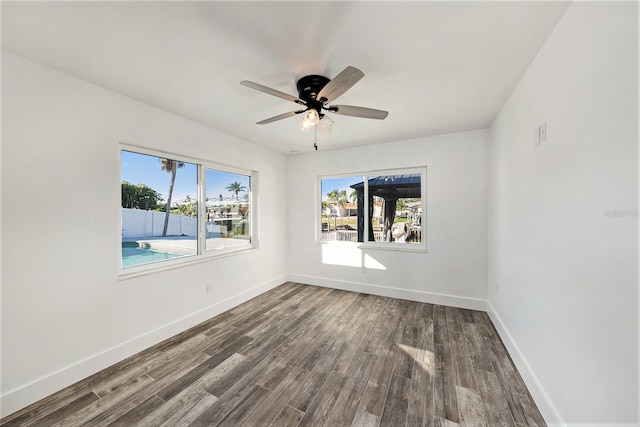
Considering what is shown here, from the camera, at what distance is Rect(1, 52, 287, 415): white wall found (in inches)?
65.4

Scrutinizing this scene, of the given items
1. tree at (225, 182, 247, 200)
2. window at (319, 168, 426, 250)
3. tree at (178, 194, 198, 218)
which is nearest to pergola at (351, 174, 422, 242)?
window at (319, 168, 426, 250)

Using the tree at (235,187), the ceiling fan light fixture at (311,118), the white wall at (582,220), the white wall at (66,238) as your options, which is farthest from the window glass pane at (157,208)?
the white wall at (582,220)

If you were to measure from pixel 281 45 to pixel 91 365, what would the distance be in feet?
9.67

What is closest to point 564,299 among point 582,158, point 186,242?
point 582,158

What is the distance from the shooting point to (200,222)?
3.13m

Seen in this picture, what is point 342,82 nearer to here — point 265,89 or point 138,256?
point 265,89

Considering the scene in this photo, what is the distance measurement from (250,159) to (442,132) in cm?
287

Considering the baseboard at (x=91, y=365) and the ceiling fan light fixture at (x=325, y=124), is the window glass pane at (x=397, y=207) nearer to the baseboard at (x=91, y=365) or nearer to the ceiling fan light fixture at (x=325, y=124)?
the ceiling fan light fixture at (x=325, y=124)

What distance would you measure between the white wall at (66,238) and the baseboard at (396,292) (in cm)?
226

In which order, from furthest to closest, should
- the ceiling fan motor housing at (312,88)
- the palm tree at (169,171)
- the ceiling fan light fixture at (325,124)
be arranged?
1. the palm tree at (169,171)
2. the ceiling fan light fixture at (325,124)
3. the ceiling fan motor housing at (312,88)

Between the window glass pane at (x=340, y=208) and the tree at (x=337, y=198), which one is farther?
the tree at (x=337, y=198)

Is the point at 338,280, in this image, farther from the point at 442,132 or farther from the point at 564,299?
the point at 564,299

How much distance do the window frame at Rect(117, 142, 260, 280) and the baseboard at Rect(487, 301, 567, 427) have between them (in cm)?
334

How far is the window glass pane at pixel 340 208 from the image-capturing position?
4230 millimetres
